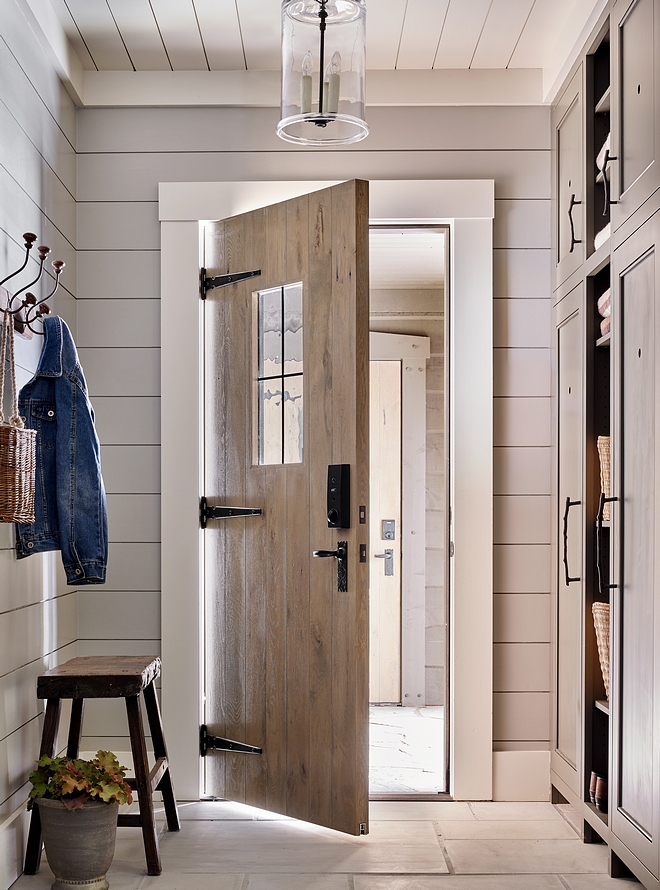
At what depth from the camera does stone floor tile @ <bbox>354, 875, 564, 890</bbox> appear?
95.4 inches

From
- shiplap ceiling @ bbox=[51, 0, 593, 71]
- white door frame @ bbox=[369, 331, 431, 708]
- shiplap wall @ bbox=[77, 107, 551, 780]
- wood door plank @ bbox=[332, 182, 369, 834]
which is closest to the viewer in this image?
wood door plank @ bbox=[332, 182, 369, 834]

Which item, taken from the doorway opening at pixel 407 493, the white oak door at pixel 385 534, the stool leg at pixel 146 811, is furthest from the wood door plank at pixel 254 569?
the white oak door at pixel 385 534

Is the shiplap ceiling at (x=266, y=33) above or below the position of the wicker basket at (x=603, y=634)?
above

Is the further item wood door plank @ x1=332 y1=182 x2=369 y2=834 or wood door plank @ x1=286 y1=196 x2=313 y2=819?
wood door plank @ x1=286 y1=196 x2=313 y2=819

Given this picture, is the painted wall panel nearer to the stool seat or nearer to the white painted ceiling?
the white painted ceiling

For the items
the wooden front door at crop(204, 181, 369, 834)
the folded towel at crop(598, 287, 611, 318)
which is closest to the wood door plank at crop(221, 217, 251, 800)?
the wooden front door at crop(204, 181, 369, 834)

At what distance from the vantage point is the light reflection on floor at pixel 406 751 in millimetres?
3395

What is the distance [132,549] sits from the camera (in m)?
3.21

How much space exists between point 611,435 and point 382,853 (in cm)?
144

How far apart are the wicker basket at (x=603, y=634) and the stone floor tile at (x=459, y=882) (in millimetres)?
549

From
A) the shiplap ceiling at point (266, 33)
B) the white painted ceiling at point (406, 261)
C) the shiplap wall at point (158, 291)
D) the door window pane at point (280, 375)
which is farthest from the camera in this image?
the white painted ceiling at point (406, 261)

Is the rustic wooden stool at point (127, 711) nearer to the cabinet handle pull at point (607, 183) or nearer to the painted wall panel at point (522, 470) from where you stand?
the painted wall panel at point (522, 470)

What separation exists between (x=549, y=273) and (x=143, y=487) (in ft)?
5.61

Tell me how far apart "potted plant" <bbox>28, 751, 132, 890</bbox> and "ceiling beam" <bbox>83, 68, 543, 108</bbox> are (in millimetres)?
2354
